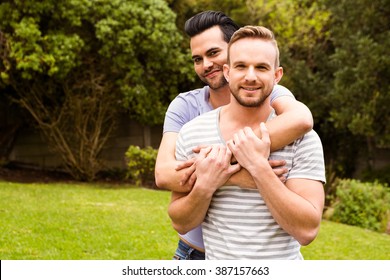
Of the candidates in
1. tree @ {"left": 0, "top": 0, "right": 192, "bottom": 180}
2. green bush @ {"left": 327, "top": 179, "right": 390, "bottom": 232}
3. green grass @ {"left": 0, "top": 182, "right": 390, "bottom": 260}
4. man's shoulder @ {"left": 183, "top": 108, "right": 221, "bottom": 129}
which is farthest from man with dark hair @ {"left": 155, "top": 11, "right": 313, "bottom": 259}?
tree @ {"left": 0, "top": 0, "right": 192, "bottom": 180}

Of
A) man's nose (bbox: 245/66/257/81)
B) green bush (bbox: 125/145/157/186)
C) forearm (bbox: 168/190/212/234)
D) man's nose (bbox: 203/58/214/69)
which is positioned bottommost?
green bush (bbox: 125/145/157/186)

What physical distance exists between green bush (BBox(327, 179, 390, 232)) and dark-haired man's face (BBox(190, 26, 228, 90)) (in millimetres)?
7770

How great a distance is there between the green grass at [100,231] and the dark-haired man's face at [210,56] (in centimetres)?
399

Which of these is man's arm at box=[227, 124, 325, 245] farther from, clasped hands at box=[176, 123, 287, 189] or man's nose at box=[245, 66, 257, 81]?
man's nose at box=[245, 66, 257, 81]

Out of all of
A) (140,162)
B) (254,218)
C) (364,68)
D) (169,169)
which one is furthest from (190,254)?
(140,162)

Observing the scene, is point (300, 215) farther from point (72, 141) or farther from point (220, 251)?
point (72, 141)

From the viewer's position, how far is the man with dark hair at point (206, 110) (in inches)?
78.4

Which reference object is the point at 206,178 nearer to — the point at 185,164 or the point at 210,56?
the point at 185,164

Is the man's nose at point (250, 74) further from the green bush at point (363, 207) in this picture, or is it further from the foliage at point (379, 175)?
the foliage at point (379, 175)

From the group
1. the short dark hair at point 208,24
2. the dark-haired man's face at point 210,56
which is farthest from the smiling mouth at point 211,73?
the short dark hair at point 208,24

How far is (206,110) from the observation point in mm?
2592

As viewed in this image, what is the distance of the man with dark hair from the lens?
199 centimetres

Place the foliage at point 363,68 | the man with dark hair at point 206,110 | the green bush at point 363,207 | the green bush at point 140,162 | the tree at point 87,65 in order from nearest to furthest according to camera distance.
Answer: the man with dark hair at point 206,110 < the green bush at point 363,207 < the foliage at point 363,68 < the tree at point 87,65 < the green bush at point 140,162
